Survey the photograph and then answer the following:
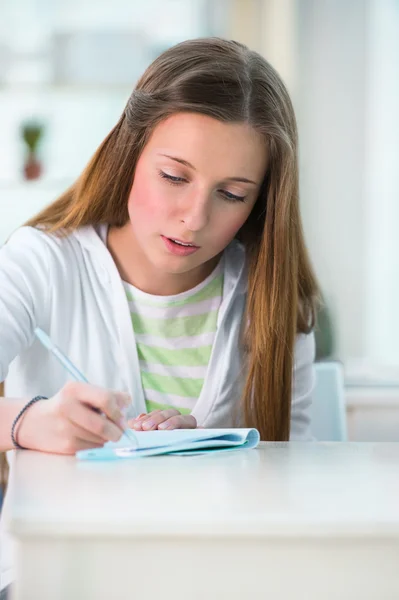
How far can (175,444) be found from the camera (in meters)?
0.96

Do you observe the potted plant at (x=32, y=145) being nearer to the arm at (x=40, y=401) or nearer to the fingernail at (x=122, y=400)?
the arm at (x=40, y=401)

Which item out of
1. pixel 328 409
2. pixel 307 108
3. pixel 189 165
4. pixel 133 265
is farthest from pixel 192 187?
pixel 307 108

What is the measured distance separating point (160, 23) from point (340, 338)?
1227mm

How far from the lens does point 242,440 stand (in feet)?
3.34

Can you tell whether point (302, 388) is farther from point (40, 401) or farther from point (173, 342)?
point (40, 401)

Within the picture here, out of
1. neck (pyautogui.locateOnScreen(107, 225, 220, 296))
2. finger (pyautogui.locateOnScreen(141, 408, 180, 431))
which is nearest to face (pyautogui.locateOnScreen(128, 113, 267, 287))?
neck (pyautogui.locateOnScreen(107, 225, 220, 296))

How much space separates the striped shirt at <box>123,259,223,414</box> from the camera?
1.46 m

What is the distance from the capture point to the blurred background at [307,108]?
9.06 ft

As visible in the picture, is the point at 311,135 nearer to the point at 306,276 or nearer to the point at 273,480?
the point at 306,276

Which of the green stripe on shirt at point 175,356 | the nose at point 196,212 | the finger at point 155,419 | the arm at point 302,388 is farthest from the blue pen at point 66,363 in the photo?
the arm at point 302,388

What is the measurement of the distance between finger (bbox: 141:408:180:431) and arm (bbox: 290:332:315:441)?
43cm

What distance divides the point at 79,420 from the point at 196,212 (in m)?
0.44

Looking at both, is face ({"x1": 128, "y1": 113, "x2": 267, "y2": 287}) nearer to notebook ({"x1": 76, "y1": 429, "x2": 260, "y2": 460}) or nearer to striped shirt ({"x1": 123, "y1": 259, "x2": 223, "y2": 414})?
striped shirt ({"x1": 123, "y1": 259, "x2": 223, "y2": 414})

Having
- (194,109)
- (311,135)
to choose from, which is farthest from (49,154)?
(194,109)
